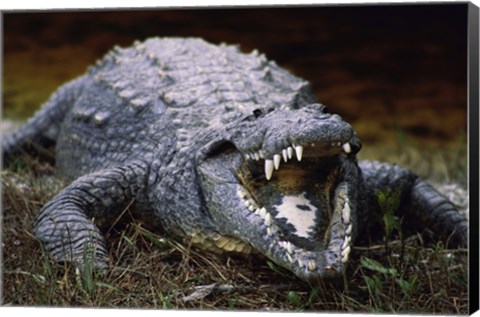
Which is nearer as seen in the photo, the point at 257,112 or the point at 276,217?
the point at 276,217

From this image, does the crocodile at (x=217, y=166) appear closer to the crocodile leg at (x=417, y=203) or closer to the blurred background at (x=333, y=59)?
the crocodile leg at (x=417, y=203)

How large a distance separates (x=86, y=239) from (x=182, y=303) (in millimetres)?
532

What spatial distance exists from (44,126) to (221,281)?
2.38 metres

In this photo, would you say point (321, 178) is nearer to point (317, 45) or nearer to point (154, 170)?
point (154, 170)

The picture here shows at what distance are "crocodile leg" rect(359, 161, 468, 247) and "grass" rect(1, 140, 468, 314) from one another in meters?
0.30

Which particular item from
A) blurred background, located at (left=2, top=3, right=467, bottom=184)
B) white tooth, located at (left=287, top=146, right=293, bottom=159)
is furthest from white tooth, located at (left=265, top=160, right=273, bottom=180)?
blurred background, located at (left=2, top=3, right=467, bottom=184)

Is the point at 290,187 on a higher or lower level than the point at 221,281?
higher

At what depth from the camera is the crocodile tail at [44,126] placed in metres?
5.89

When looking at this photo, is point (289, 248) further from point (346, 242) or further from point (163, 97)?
point (163, 97)

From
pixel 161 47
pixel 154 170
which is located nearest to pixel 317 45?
pixel 161 47

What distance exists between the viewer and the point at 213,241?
4121mm

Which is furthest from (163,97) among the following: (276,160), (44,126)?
(44,126)

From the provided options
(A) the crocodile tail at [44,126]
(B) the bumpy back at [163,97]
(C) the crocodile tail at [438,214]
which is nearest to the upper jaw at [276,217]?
(B) the bumpy back at [163,97]

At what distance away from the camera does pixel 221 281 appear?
403 cm
